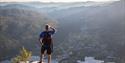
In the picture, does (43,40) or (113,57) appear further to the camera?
(113,57)

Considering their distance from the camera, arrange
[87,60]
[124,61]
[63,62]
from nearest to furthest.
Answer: [124,61] → [63,62] → [87,60]

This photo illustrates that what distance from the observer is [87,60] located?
199m

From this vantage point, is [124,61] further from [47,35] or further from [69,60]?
[47,35]

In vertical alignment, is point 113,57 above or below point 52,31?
below

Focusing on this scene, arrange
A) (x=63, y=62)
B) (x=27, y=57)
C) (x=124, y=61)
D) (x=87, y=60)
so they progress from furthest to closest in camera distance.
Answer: (x=87, y=60) < (x=63, y=62) < (x=124, y=61) < (x=27, y=57)

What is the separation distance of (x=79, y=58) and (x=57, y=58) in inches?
539

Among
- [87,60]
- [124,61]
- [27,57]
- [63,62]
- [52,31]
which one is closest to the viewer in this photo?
[52,31]

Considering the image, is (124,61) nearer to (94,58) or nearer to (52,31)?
(94,58)

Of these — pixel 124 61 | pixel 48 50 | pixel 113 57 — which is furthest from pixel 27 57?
pixel 113 57

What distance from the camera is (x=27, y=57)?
27.7 meters

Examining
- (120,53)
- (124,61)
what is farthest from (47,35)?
(120,53)

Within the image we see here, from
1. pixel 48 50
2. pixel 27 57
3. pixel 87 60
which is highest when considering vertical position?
pixel 48 50

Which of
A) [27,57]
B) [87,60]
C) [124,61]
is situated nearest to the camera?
[27,57]

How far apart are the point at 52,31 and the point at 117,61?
16779cm
